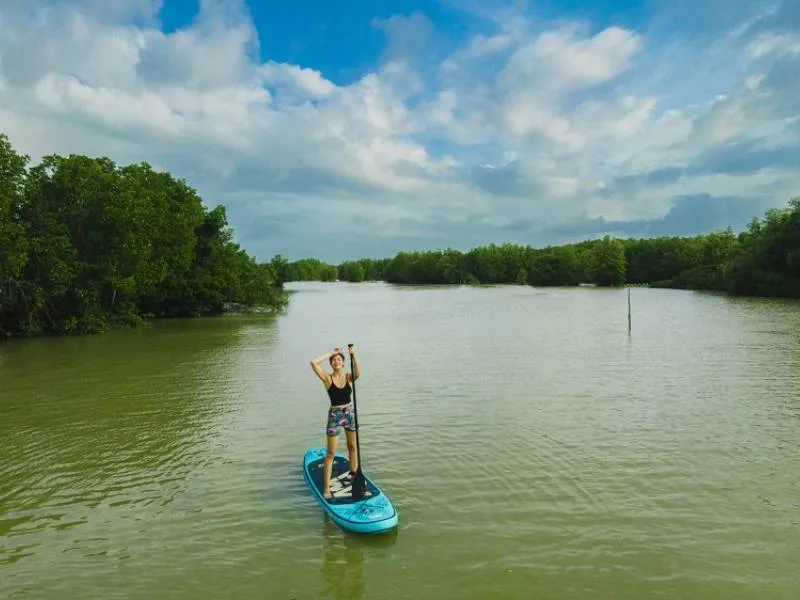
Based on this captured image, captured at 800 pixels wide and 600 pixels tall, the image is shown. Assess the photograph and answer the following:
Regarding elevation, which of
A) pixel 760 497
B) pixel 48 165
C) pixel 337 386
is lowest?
pixel 760 497

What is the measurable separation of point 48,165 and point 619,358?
37795 mm

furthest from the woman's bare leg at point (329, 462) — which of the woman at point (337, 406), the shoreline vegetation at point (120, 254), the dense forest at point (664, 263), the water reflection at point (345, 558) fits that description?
the dense forest at point (664, 263)

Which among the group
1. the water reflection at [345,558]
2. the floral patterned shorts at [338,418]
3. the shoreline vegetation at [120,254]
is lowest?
the water reflection at [345,558]

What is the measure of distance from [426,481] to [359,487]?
2.19 meters

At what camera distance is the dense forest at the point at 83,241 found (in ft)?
Answer: 122

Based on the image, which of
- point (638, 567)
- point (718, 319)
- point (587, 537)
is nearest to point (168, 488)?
point (587, 537)

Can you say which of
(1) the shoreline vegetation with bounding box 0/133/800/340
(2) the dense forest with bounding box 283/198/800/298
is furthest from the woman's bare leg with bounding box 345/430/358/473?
(2) the dense forest with bounding box 283/198/800/298

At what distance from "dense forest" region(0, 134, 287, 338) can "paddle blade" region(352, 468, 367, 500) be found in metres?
32.4

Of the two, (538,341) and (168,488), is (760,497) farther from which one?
(538,341)

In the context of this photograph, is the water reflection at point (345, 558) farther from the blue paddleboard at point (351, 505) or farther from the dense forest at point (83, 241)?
the dense forest at point (83, 241)

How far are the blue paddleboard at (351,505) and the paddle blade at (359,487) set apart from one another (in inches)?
2.9

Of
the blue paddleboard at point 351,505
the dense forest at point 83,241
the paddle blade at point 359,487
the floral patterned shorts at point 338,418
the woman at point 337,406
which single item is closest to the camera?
the blue paddleboard at point 351,505

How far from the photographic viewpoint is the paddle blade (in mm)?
9977

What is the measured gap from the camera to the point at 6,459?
536 inches
